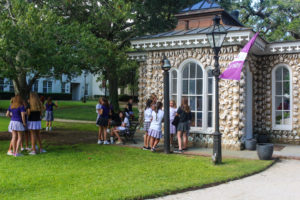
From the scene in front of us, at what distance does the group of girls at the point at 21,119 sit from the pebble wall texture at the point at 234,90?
4.88 meters

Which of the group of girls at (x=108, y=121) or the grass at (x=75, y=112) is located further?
the grass at (x=75, y=112)

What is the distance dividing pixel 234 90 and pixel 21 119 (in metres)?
7.01

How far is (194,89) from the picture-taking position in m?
12.3

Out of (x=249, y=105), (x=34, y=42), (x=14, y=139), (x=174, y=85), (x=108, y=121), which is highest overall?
(x=34, y=42)

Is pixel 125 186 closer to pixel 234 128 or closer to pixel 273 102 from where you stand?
pixel 234 128

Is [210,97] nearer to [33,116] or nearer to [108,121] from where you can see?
[108,121]

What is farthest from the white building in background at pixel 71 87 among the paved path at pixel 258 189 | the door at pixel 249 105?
the paved path at pixel 258 189

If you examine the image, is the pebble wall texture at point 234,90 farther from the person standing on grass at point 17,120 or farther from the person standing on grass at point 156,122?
the person standing on grass at point 17,120

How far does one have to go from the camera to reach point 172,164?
874 cm

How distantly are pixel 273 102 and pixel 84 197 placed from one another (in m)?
10.3

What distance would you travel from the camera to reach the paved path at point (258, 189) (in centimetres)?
607

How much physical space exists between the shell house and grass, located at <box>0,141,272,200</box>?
97.7 inches

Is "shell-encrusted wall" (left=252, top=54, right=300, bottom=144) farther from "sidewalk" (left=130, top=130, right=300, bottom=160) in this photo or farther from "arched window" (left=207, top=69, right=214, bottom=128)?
"arched window" (left=207, top=69, right=214, bottom=128)

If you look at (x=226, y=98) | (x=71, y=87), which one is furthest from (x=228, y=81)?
(x=71, y=87)
